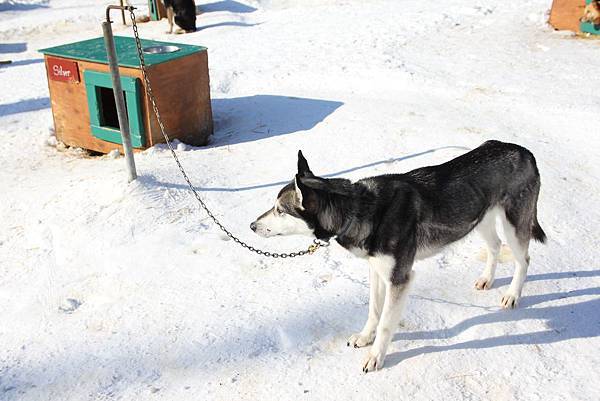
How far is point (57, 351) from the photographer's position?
3.66 m

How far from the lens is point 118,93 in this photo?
5.14m

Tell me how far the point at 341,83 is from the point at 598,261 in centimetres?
562

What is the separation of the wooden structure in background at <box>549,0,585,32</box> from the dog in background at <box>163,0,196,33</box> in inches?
354

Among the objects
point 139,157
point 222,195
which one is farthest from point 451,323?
point 139,157

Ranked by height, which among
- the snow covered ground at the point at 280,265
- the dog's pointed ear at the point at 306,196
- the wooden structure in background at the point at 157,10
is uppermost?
the dog's pointed ear at the point at 306,196

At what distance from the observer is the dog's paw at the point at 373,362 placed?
10.9 ft

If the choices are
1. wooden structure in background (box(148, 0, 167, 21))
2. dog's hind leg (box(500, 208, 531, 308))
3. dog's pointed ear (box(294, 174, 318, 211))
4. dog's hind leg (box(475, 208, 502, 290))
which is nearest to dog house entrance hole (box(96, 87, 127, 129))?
dog's pointed ear (box(294, 174, 318, 211))

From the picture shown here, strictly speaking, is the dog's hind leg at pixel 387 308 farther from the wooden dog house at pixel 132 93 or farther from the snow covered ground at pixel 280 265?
the wooden dog house at pixel 132 93

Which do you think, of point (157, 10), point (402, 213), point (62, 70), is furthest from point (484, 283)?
point (157, 10)

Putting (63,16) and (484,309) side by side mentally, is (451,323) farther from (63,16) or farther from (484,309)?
(63,16)

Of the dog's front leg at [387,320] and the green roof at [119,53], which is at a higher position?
the green roof at [119,53]

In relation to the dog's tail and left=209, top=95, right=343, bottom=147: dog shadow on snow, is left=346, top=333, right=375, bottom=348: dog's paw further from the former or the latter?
left=209, top=95, right=343, bottom=147: dog shadow on snow

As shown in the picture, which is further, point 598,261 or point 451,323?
point 598,261

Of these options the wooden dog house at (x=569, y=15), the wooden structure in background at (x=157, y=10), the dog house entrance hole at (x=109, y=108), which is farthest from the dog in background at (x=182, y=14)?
the wooden dog house at (x=569, y=15)
